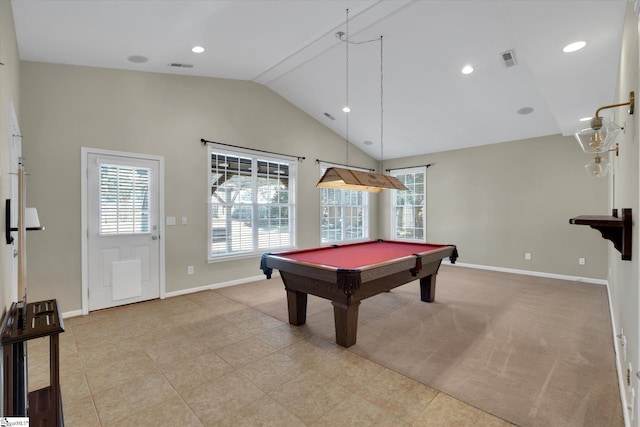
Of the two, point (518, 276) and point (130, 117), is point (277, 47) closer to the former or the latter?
point (130, 117)

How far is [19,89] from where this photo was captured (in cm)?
323

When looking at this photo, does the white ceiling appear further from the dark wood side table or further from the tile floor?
the tile floor

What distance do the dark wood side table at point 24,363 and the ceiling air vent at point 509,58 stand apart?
16.5ft

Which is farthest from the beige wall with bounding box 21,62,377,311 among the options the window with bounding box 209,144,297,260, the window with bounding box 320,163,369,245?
the window with bounding box 320,163,369,245

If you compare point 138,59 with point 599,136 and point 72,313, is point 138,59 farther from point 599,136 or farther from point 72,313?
A: point 599,136

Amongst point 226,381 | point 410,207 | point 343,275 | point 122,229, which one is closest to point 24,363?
point 226,381

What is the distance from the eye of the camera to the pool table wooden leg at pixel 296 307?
3.28 m

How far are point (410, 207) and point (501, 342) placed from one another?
4.84 metres

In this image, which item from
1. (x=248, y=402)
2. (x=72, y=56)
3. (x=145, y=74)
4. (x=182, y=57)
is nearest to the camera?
(x=248, y=402)

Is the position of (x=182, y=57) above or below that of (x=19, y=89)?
above

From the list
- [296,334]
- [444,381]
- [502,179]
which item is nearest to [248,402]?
[296,334]

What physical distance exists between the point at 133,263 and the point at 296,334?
8.21 feet

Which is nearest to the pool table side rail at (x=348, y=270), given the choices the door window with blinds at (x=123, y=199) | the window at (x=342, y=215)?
the door window with blinds at (x=123, y=199)

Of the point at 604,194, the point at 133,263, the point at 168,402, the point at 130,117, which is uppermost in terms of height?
the point at 130,117
